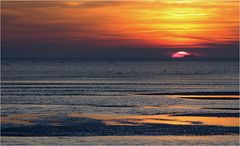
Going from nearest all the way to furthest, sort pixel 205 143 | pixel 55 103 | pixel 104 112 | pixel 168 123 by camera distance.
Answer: pixel 205 143
pixel 168 123
pixel 104 112
pixel 55 103

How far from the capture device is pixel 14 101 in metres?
43.8

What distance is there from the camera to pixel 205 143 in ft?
78.8

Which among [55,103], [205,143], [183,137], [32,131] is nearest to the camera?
[205,143]

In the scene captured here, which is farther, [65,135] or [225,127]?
→ [225,127]

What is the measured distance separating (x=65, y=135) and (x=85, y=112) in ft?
32.6

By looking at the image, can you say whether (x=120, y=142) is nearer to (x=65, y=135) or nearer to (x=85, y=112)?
(x=65, y=135)

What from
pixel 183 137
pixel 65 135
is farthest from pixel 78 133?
pixel 183 137

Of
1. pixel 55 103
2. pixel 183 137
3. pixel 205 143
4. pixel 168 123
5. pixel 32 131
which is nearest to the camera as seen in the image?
pixel 205 143

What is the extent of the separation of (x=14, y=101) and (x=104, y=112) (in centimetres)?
1039

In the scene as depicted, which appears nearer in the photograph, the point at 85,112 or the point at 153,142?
the point at 153,142

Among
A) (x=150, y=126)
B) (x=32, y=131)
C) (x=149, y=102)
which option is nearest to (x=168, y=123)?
(x=150, y=126)

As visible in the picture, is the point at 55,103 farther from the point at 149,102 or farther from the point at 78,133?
the point at 78,133

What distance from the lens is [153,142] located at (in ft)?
79.6

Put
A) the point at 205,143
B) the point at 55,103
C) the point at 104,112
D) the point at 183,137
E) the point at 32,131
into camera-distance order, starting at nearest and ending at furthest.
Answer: the point at 205,143
the point at 183,137
the point at 32,131
the point at 104,112
the point at 55,103
